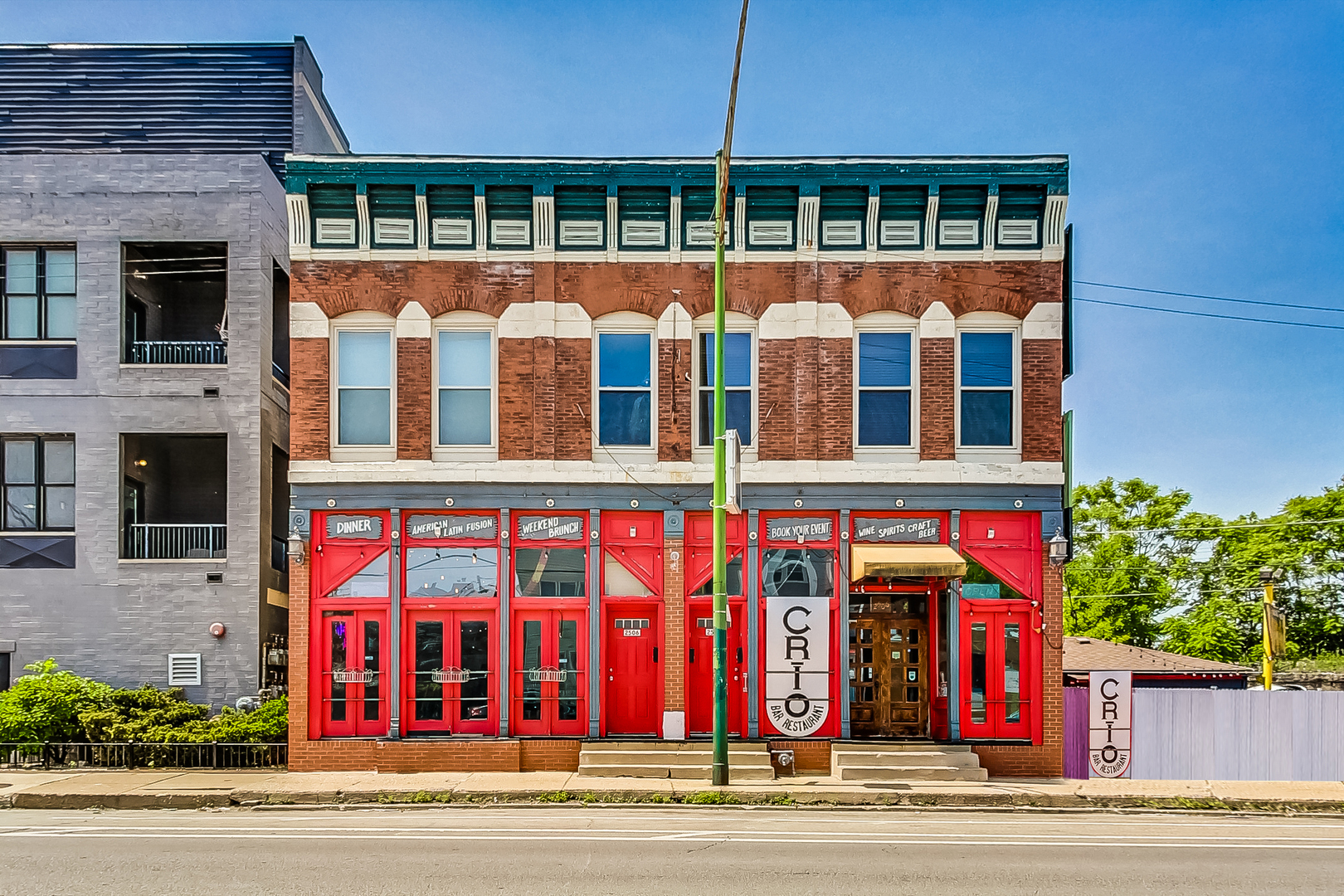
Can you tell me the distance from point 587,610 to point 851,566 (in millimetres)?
4376

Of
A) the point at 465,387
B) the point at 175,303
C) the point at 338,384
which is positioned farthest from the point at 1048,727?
the point at 175,303

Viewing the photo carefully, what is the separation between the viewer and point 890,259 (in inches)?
645

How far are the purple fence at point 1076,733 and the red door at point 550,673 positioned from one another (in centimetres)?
783

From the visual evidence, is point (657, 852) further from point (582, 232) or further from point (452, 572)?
point (582, 232)

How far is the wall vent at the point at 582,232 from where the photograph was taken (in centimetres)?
1636

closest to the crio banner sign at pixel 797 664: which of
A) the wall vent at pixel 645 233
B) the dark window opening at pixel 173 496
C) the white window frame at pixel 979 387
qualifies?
the white window frame at pixel 979 387

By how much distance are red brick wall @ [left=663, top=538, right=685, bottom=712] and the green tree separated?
3089cm

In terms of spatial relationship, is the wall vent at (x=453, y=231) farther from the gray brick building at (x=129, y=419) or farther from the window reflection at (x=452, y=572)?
the gray brick building at (x=129, y=419)

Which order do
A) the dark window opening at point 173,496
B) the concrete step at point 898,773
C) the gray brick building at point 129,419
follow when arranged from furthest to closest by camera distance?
1. the dark window opening at point 173,496
2. the gray brick building at point 129,419
3. the concrete step at point 898,773

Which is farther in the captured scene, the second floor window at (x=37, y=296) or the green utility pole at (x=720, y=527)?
the second floor window at (x=37, y=296)

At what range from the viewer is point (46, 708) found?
16.2 metres

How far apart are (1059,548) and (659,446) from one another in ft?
21.7

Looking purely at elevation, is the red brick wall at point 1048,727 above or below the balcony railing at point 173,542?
below

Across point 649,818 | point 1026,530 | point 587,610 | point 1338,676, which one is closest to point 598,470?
point 587,610
